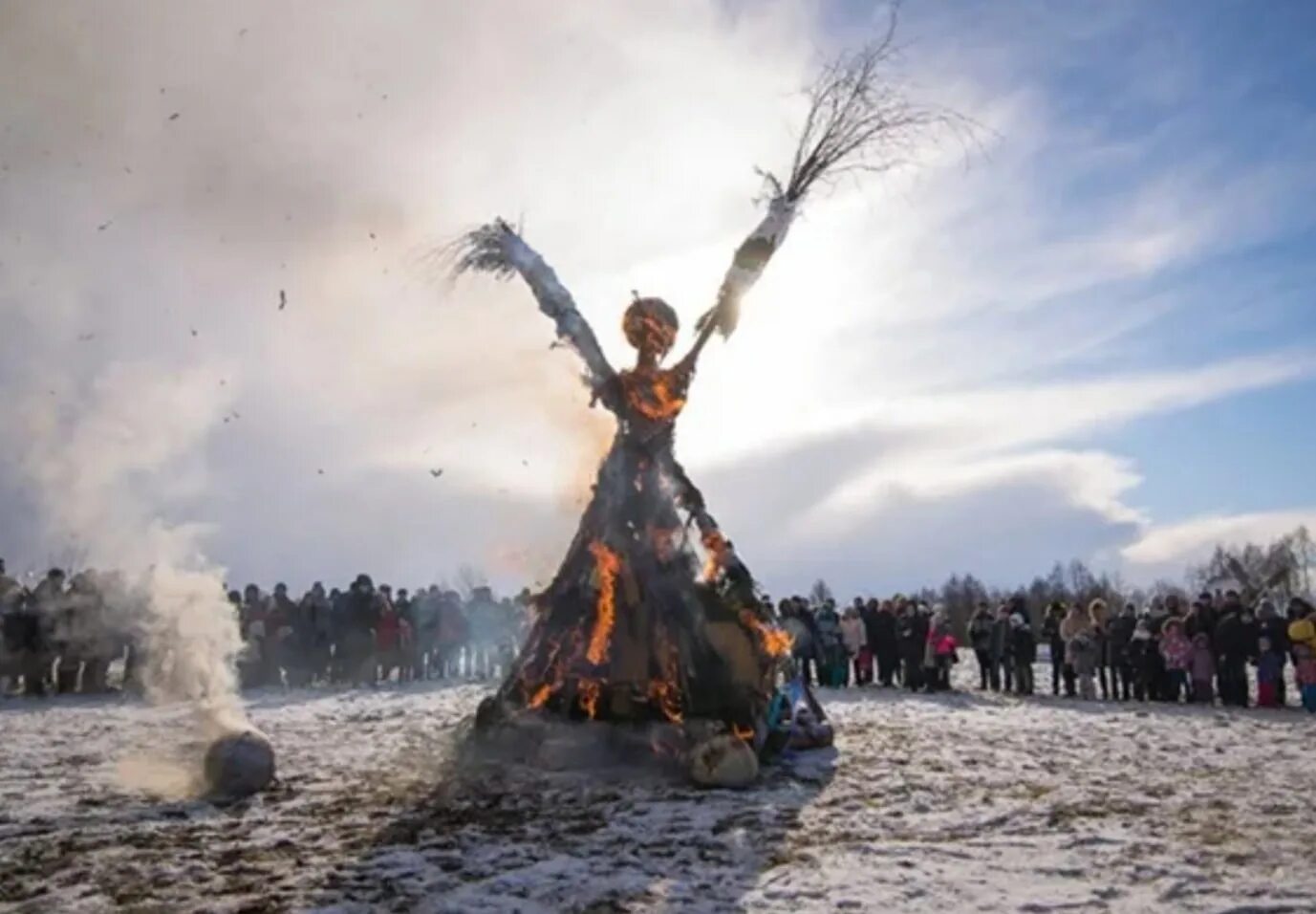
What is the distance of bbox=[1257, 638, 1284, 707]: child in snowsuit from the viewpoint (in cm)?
1886

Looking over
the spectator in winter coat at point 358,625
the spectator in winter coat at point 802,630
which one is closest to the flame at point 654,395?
the spectator in winter coat at point 802,630

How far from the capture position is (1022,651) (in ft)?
73.0

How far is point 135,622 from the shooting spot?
2238cm

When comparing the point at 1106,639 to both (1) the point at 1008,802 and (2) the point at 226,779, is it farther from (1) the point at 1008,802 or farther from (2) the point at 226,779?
(2) the point at 226,779

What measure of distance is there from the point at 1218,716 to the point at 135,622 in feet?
62.9

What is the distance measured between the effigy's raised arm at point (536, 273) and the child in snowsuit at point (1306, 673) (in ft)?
41.7

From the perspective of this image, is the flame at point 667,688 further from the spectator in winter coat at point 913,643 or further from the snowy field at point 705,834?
the spectator in winter coat at point 913,643

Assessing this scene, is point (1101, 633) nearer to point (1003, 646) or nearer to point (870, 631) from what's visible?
point (1003, 646)

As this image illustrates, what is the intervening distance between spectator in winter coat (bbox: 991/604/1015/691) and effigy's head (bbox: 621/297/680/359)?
12.8m

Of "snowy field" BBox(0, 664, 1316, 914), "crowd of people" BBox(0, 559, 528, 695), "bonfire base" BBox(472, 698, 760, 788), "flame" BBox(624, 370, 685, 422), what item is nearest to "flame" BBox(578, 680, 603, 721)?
"bonfire base" BBox(472, 698, 760, 788)

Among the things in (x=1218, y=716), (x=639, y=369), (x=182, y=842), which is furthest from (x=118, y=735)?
(x=1218, y=716)

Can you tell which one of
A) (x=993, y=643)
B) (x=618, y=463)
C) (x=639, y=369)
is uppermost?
(x=639, y=369)

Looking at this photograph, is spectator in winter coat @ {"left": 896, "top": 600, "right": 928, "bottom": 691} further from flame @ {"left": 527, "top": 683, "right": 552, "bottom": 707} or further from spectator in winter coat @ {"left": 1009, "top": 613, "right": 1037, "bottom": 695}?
flame @ {"left": 527, "top": 683, "right": 552, "bottom": 707}

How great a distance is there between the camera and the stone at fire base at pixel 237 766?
10.5 meters
